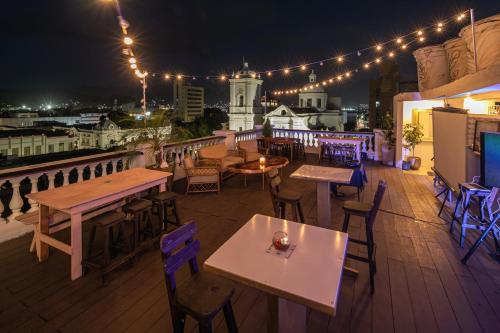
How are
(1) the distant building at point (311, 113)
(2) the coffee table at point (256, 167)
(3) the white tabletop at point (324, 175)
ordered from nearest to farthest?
(3) the white tabletop at point (324, 175) < (2) the coffee table at point (256, 167) < (1) the distant building at point (311, 113)

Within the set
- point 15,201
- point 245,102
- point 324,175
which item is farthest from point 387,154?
point 245,102

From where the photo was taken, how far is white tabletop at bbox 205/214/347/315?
1260 millimetres

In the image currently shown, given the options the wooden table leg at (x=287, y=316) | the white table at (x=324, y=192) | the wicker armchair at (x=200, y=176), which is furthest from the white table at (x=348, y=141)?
the wooden table leg at (x=287, y=316)

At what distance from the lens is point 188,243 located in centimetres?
182

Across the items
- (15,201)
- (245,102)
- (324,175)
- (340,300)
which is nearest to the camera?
(340,300)

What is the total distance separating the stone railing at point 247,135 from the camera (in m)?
8.58

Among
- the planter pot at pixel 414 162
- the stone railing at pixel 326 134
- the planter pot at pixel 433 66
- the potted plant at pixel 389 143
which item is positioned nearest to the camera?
the planter pot at pixel 433 66

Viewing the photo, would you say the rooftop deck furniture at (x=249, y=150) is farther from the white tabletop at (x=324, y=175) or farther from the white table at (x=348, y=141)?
the white tabletop at (x=324, y=175)

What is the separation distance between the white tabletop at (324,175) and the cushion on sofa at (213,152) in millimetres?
2871

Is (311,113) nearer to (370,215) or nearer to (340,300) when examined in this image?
(370,215)

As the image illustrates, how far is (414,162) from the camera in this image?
23.6 feet

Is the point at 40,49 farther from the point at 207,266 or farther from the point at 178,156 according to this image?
the point at 207,266

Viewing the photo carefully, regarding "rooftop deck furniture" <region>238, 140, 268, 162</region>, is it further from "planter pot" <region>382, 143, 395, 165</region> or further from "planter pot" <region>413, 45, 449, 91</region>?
"planter pot" <region>413, 45, 449, 91</region>

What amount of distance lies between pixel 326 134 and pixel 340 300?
747 cm
